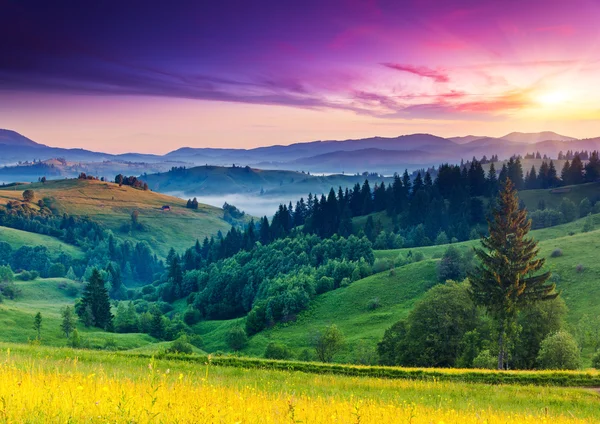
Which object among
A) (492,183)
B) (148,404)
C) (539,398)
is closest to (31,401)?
(148,404)

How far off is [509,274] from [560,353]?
26.6 feet

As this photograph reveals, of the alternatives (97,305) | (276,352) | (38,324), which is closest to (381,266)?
(276,352)

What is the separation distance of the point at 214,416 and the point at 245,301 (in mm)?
134471

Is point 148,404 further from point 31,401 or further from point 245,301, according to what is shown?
point 245,301

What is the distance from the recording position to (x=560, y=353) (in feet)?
133

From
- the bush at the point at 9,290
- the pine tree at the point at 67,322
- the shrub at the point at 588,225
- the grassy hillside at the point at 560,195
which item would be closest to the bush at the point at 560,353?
the shrub at the point at 588,225

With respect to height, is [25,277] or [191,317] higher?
[191,317]

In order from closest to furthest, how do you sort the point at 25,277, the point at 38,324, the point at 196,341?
the point at 38,324, the point at 196,341, the point at 25,277

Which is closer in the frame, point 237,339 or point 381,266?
point 237,339

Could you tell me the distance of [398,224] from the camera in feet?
564

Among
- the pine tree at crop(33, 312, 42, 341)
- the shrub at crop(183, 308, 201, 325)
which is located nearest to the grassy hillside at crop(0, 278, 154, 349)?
the pine tree at crop(33, 312, 42, 341)

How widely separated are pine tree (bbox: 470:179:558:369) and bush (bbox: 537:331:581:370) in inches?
148

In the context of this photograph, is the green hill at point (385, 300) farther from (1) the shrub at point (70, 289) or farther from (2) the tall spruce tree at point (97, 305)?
(1) the shrub at point (70, 289)

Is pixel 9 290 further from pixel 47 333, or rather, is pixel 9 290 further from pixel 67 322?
pixel 67 322
